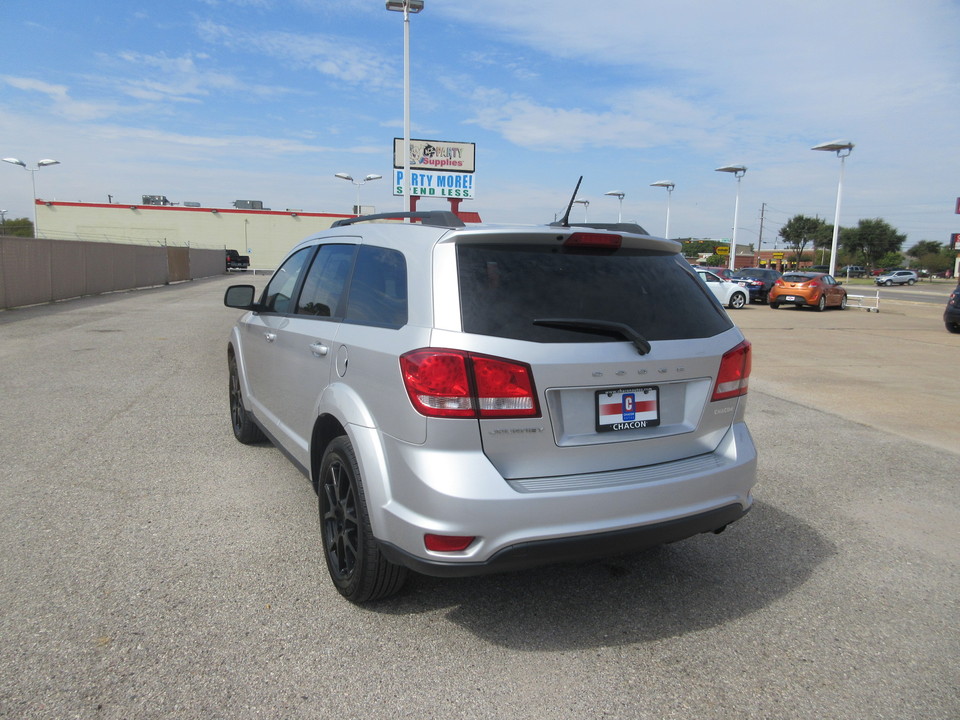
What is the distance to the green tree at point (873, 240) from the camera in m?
101

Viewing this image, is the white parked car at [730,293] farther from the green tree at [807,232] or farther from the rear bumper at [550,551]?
the green tree at [807,232]

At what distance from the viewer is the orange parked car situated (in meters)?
25.2

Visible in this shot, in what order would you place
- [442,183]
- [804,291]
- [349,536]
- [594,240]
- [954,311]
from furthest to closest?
1. [442,183]
2. [804,291]
3. [954,311]
4. [349,536]
5. [594,240]

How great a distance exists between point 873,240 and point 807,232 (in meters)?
9.99

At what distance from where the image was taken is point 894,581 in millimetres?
3441

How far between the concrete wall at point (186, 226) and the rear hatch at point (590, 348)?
59.1 metres

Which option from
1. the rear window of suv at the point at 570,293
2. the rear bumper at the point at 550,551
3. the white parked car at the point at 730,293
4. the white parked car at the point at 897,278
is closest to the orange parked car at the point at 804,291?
the white parked car at the point at 730,293

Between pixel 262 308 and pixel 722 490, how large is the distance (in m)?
3.20

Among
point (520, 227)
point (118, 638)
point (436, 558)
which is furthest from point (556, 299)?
point (118, 638)

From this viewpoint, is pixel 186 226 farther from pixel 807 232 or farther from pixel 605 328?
pixel 807 232

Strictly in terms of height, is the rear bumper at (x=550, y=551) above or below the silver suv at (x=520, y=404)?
below

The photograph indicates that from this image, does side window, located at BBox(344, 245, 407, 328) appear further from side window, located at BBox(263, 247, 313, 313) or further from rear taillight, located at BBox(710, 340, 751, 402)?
rear taillight, located at BBox(710, 340, 751, 402)

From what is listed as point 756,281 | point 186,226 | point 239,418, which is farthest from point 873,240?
point 239,418

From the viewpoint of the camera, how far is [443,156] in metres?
36.5
